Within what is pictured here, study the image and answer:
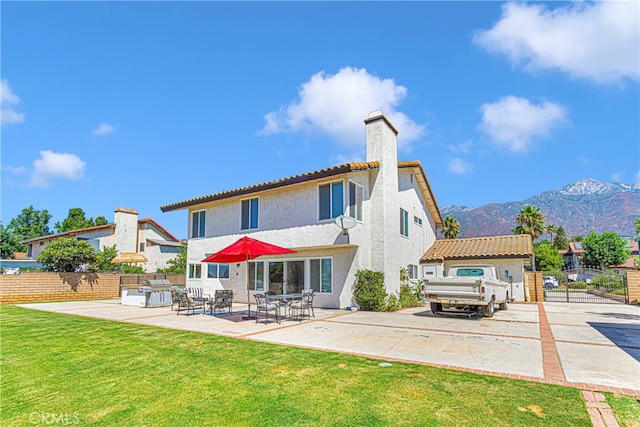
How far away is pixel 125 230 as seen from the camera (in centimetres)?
3434

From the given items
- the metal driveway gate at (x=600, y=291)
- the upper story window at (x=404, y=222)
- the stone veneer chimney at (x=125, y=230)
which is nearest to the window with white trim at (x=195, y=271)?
the upper story window at (x=404, y=222)

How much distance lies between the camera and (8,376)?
5461mm

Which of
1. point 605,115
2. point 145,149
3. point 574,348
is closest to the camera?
point 574,348

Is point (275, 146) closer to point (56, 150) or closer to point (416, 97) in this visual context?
point (416, 97)

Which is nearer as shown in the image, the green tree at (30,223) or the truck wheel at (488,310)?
the truck wheel at (488,310)

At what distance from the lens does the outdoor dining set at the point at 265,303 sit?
11.5 meters

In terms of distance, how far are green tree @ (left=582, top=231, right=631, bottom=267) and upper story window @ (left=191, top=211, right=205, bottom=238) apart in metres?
59.7

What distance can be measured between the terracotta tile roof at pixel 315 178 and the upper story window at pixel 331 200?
617 mm

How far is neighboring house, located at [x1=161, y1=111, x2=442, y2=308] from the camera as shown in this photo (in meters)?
15.2

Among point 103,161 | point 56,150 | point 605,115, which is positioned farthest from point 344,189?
point 56,150

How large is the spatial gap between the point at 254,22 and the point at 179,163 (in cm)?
1168

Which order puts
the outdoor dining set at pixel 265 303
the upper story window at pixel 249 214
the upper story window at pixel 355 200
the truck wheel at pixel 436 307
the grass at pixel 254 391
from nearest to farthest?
the grass at pixel 254 391 < the outdoor dining set at pixel 265 303 < the truck wheel at pixel 436 307 < the upper story window at pixel 355 200 < the upper story window at pixel 249 214

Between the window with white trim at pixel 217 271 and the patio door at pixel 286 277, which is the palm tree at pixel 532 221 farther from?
the window with white trim at pixel 217 271

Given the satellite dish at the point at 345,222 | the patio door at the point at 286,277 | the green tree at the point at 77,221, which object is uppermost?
the green tree at the point at 77,221
